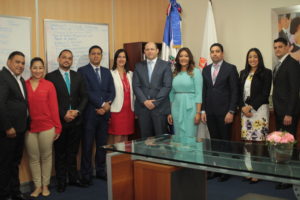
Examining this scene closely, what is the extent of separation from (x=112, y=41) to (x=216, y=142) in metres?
2.87

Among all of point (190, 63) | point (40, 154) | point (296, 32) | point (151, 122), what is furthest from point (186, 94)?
point (40, 154)

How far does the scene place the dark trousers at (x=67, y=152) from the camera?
4199 millimetres

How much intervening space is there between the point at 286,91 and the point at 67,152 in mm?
2658

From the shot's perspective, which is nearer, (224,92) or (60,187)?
(60,187)

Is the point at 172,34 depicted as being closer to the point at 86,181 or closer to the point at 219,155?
the point at 86,181

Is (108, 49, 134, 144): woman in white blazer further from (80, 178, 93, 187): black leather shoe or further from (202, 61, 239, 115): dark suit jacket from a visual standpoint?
(202, 61, 239, 115): dark suit jacket

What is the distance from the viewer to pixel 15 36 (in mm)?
4113

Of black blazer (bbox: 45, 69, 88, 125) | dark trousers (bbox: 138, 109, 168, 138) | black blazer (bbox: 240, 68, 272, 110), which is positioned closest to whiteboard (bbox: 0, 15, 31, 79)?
black blazer (bbox: 45, 69, 88, 125)

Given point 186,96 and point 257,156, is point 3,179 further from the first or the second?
point 257,156

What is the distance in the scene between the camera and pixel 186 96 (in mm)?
4395

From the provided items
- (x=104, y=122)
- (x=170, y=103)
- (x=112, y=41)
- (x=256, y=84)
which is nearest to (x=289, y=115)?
(x=256, y=84)

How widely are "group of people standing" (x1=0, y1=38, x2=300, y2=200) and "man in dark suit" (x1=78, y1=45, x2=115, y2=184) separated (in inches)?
0.5

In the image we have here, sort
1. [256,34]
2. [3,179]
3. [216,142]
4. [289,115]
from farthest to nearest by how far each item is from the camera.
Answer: [256,34] → [289,115] → [3,179] → [216,142]

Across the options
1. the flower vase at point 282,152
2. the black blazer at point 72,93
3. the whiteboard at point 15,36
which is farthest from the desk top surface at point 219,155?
the whiteboard at point 15,36
